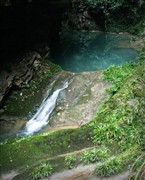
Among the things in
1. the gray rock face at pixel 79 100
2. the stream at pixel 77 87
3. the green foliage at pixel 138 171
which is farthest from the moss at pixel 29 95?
the green foliage at pixel 138 171

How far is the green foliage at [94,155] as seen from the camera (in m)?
9.19

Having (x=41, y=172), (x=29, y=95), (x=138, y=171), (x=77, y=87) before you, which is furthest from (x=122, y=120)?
(x=138, y=171)

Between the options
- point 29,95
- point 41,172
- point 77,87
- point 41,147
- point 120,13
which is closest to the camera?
point 41,172

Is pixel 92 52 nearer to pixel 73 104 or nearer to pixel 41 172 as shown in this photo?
pixel 73 104

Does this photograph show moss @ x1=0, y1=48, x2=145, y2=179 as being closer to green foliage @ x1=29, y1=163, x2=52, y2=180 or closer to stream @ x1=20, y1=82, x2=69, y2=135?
green foliage @ x1=29, y1=163, x2=52, y2=180

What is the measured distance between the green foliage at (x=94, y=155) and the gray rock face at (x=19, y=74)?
5635 mm

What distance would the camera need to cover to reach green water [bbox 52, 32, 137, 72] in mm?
18703

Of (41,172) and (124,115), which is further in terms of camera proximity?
(124,115)

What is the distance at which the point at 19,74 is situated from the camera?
14.9m

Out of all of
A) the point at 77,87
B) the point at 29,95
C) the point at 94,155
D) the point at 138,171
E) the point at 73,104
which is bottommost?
the point at 73,104

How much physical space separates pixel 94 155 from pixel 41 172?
5.08 ft

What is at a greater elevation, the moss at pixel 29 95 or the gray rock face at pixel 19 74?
the gray rock face at pixel 19 74

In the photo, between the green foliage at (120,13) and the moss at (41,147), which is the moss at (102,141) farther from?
the green foliage at (120,13)

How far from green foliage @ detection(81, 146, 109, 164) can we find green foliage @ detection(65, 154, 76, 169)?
10.4 inches
